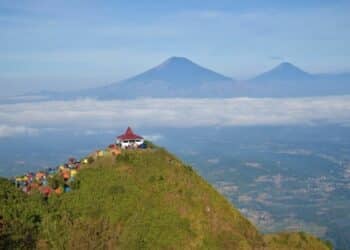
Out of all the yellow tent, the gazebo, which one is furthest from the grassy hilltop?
the gazebo

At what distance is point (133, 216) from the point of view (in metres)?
42.7

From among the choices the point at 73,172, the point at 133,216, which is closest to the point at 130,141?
the point at 73,172

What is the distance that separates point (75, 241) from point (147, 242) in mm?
5175

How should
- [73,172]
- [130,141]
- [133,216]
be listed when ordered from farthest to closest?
[130,141] → [73,172] → [133,216]

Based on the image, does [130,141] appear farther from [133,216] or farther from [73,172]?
[133,216]

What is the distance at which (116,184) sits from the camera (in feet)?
153

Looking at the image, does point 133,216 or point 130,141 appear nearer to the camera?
point 133,216

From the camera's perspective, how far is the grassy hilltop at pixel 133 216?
133ft

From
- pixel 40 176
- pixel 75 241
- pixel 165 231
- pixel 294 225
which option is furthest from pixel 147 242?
pixel 294 225

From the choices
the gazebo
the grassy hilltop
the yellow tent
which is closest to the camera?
the grassy hilltop

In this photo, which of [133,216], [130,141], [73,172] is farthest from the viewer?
[130,141]

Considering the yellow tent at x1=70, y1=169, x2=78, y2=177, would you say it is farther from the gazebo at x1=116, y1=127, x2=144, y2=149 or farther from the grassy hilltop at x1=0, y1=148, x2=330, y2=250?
the gazebo at x1=116, y1=127, x2=144, y2=149

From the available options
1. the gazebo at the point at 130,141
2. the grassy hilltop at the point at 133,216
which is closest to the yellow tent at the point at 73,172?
the grassy hilltop at the point at 133,216

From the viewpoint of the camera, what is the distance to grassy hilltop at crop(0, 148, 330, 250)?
40.5 meters
